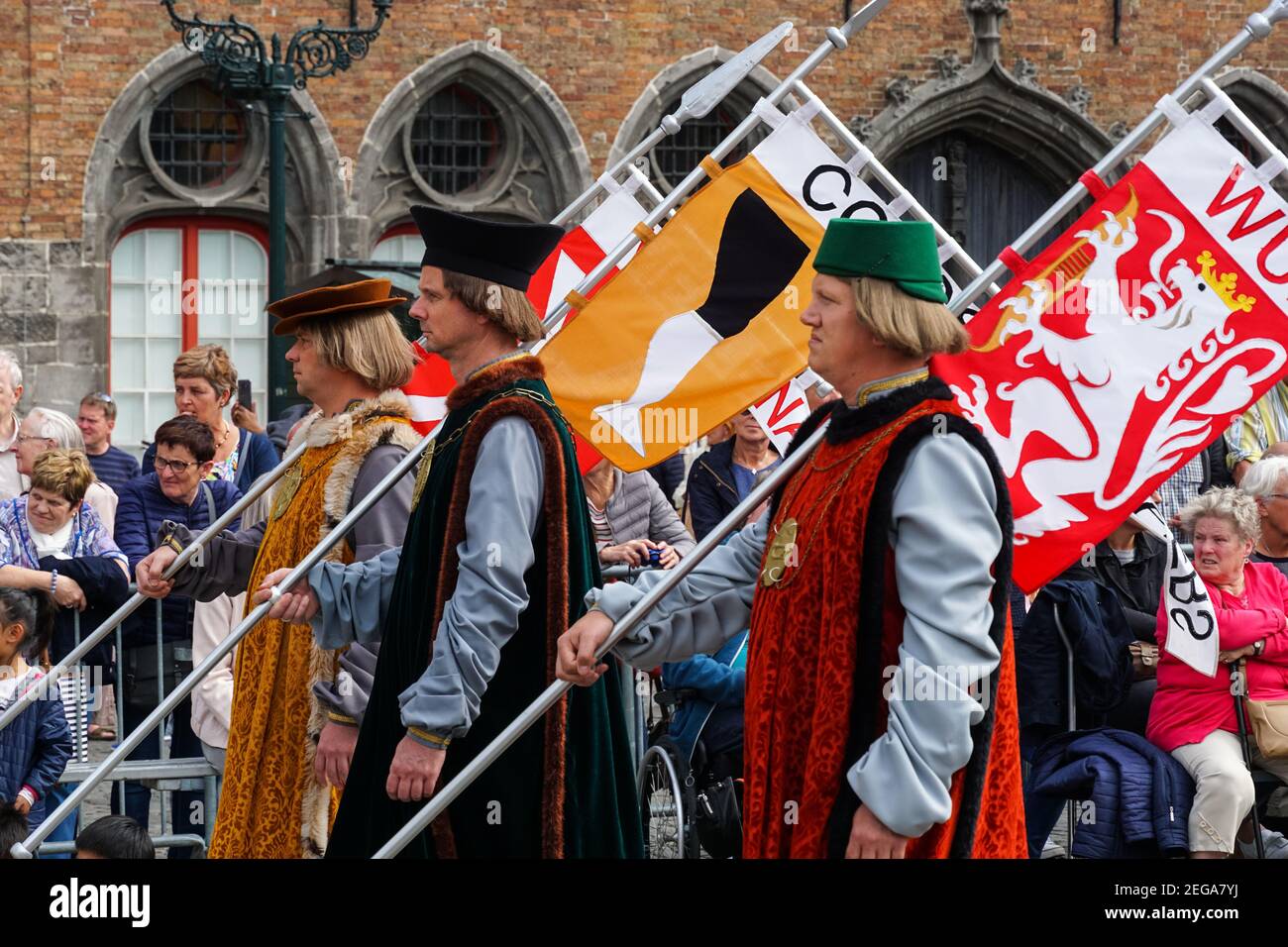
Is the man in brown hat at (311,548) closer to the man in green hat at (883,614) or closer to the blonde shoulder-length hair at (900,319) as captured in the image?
the man in green hat at (883,614)

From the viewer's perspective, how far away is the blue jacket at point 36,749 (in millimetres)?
5930

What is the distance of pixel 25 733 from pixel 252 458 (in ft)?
9.06

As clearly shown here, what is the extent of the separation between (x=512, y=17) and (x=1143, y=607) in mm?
11672

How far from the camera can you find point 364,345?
496 cm

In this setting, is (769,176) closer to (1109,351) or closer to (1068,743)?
(1109,351)

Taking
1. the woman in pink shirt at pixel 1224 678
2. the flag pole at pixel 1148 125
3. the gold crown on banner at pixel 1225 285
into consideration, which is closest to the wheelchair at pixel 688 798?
the woman in pink shirt at pixel 1224 678

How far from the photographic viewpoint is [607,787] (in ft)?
14.5

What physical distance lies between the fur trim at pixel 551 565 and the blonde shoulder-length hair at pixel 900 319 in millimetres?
1016

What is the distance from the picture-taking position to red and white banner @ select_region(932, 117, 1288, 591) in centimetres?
437

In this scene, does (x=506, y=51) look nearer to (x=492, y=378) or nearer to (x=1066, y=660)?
(x=1066, y=660)

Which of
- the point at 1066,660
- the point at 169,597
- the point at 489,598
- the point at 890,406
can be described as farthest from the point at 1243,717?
the point at 169,597

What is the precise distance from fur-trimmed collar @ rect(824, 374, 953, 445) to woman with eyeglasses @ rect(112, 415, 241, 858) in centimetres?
374

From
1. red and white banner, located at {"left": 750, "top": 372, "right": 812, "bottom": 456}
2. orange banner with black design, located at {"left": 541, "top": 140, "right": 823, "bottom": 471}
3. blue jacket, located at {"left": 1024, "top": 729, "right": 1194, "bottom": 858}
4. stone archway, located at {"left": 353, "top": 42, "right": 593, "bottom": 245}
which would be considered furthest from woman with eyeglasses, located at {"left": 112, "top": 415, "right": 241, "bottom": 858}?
stone archway, located at {"left": 353, "top": 42, "right": 593, "bottom": 245}
